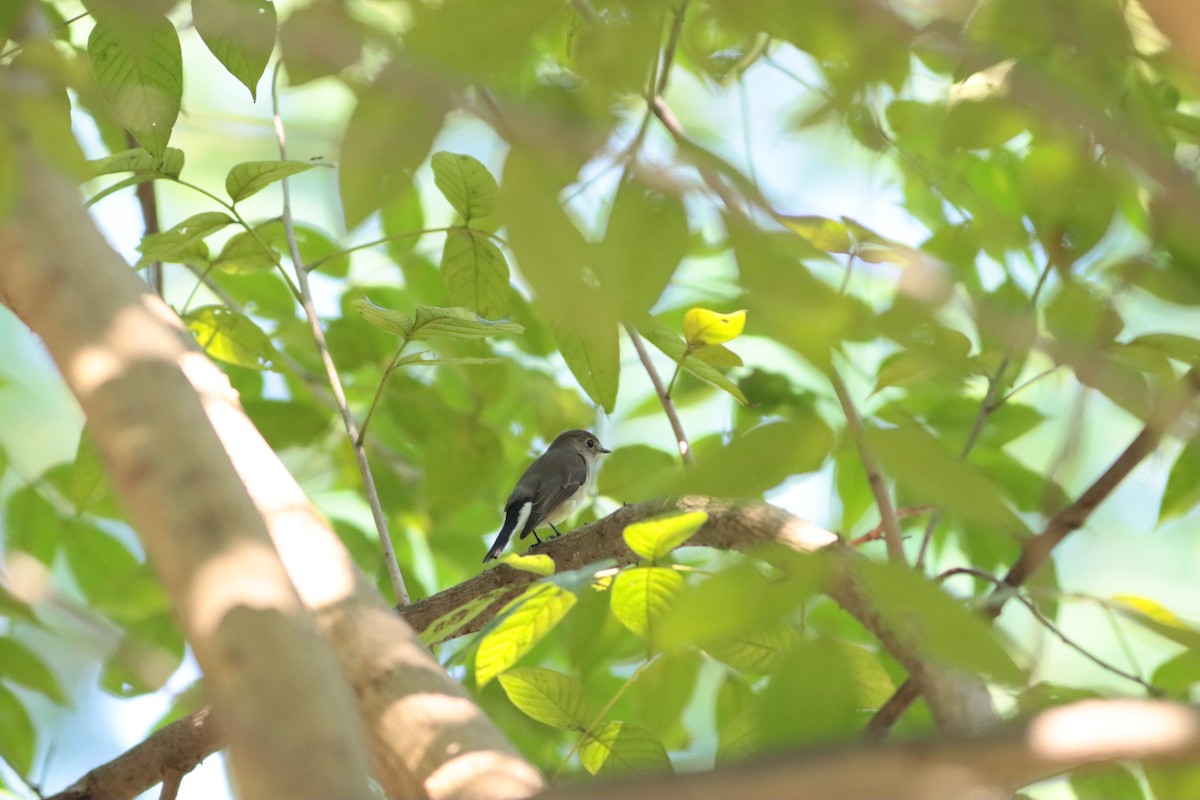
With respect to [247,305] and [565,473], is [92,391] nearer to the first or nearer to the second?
[247,305]

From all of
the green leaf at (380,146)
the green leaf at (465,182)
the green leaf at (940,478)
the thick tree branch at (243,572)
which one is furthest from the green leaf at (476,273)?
the green leaf at (940,478)

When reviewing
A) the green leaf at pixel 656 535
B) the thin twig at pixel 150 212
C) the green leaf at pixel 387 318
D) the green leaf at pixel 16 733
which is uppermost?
the thin twig at pixel 150 212

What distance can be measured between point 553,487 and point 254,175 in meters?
2.06

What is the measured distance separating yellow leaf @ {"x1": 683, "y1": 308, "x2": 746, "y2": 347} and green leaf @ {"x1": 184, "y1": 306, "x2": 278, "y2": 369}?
0.73 metres

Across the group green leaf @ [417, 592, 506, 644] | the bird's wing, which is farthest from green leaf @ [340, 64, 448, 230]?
the bird's wing

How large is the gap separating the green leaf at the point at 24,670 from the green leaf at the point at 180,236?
702 mm

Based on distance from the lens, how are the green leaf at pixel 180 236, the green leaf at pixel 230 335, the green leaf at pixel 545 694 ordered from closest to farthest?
the green leaf at pixel 545 694 < the green leaf at pixel 180 236 < the green leaf at pixel 230 335

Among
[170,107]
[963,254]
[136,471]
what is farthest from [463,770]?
[963,254]

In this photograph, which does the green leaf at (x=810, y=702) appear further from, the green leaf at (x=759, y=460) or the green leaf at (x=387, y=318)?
the green leaf at (x=387, y=318)

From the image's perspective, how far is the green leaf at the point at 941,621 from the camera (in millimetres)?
472

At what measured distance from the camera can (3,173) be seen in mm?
660

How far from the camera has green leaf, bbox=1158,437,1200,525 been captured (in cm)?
131

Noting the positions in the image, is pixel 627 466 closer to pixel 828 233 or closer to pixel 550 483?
pixel 828 233

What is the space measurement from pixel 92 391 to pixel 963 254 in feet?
3.45
